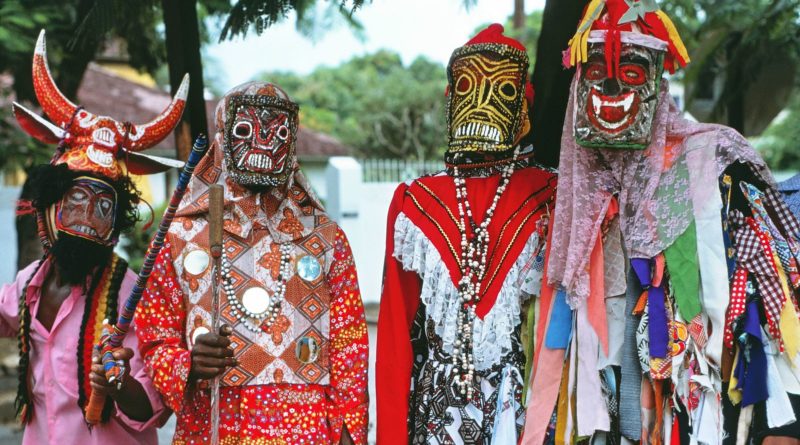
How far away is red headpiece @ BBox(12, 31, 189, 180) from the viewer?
3867 millimetres

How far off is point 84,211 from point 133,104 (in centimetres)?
1465

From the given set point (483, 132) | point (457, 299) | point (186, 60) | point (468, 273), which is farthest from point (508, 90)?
point (186, 60)

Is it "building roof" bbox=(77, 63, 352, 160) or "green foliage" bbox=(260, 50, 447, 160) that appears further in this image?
"green foliage" bbox=(260, 50, 447, 160)

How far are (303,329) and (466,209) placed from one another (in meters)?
0.77

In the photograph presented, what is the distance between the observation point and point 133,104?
17.7 metres

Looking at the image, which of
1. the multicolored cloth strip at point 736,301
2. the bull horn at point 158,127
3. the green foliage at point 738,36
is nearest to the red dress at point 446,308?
the multicolored cloth strip at point 736,301

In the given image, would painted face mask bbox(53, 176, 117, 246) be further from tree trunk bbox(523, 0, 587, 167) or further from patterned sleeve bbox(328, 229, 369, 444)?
tree trunk bbox(523, 0, 587, 167)

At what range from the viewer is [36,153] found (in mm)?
7891

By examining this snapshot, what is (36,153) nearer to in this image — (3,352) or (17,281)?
(3,352)

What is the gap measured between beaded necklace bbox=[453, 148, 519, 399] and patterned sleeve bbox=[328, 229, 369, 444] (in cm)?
39

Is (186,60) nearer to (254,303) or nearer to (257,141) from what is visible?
(257,141)

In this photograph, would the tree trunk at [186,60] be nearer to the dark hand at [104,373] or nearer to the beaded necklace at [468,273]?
the dark hand at [104,373]

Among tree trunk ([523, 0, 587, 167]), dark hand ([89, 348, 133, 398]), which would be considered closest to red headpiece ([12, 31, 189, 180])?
dark hand ([89, 348, 133, 398])

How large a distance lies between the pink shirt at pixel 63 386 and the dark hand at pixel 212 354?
572 millimetres
